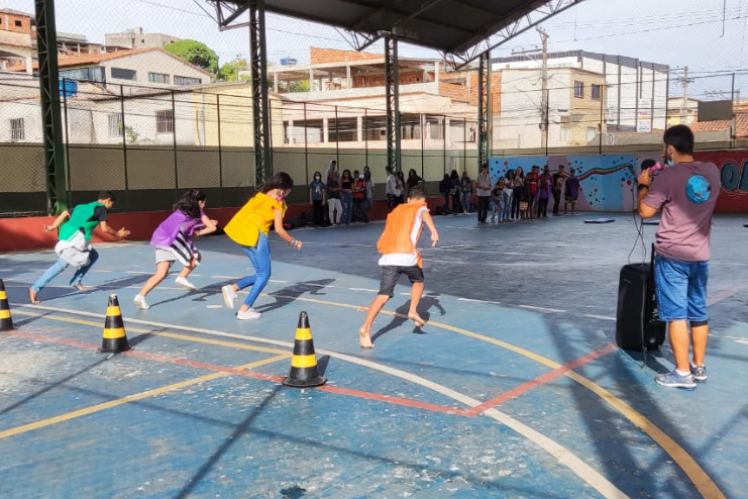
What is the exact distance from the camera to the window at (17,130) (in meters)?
30.8

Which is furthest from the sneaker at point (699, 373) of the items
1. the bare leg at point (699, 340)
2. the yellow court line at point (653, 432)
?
the yellow court line at point (653, 432)

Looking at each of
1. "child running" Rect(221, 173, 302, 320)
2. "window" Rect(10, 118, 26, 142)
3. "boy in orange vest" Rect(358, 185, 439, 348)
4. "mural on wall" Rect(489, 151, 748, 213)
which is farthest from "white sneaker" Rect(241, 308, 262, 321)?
"window" Rect(10, 118, 26, 142)

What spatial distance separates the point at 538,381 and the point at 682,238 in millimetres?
1572

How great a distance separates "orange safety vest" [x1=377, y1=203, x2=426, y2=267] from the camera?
22.8 ft

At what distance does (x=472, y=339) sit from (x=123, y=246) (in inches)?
499

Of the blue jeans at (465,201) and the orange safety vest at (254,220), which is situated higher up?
the orange safety vest at (254,220)

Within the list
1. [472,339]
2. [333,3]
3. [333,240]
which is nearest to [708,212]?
[472,339]

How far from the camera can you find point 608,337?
7223 millimetres

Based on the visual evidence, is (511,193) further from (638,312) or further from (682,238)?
(682,238)

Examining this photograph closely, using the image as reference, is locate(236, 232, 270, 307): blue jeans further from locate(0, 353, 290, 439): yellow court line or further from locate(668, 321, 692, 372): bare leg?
locate(668, 321, 692, 372): bare leg

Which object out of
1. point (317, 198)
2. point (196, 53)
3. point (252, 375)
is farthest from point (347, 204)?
point (196, 53)

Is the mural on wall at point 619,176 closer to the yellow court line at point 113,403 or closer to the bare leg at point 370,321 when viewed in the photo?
the bare leg at point 370,321

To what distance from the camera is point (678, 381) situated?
550cm

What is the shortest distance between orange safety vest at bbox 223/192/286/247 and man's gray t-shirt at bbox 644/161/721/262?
435cm
